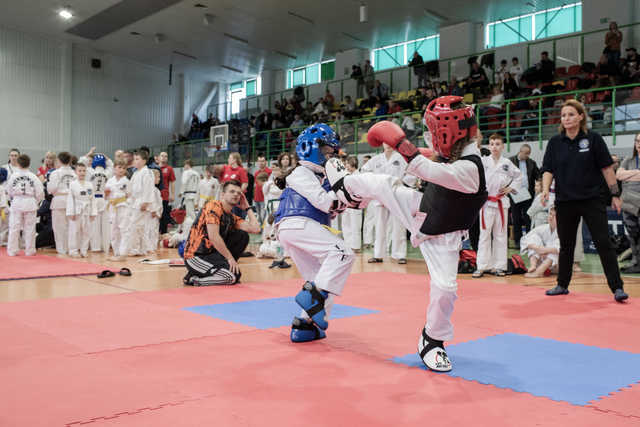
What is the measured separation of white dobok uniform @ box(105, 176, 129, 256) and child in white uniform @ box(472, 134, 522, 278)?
5.50 metres

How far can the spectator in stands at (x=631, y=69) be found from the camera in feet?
38.4

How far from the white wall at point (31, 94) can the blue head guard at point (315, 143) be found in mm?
19718

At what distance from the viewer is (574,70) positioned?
578 inches

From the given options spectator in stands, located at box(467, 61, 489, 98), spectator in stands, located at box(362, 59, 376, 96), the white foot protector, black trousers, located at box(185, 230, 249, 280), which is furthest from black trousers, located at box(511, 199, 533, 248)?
spectator in stands, located at box(362, 59, 376, 96)

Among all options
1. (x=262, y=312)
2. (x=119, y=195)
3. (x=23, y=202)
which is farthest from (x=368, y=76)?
(x=262, y=312)

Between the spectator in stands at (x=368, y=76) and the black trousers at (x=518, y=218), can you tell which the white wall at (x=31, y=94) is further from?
the black trousers at (x=518, y=218)

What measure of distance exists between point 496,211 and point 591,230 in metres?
1.88

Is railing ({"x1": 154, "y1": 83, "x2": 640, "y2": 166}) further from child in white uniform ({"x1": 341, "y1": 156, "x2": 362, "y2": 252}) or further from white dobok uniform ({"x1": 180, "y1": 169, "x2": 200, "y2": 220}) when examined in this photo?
white dobok uniform ({"x1": 180, "y1": 169, "x2": 200, "y2": 220})

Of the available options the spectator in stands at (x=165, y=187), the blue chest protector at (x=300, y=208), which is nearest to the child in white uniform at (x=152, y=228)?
the spectator in stands at (x=165, y=187)

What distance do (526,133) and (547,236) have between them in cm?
511

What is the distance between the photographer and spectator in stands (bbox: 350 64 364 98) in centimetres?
1969

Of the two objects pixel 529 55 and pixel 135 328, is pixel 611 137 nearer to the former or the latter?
pixel 529 55

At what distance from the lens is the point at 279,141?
17094 millimetres

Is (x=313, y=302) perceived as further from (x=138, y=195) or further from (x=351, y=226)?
(x=351, y=226)
